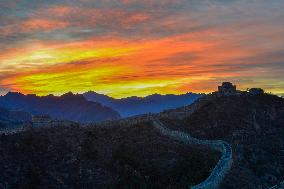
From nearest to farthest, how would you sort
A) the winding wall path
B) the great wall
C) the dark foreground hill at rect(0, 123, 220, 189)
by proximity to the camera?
1. the winding wall path
2. the great wall
3. the dark foreground hill at rect(0, 123, 220, 189)

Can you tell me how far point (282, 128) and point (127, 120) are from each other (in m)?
32.9

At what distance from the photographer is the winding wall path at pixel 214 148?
5628 cm

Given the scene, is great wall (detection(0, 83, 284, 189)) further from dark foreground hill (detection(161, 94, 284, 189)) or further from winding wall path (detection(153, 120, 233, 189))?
dark foreground hill (detection(161, 94, 284, 189))

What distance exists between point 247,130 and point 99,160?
32.9 meters

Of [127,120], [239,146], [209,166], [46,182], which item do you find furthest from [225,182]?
[127,120]

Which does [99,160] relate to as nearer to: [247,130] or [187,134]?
[187,134]

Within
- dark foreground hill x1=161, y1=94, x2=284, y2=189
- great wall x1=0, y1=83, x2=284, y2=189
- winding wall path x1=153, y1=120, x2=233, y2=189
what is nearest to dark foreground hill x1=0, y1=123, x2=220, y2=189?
winding wall path x1=153, y1=120, x2=233, y2=189

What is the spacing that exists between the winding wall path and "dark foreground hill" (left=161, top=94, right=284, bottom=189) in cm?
149

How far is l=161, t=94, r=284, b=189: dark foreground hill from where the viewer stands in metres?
67.9

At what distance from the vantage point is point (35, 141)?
74.3 meters

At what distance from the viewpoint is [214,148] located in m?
72.4

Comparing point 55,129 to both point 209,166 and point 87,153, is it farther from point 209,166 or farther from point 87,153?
point 209,166

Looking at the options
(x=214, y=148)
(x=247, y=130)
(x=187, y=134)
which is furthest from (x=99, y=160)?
(x=247, y=130)

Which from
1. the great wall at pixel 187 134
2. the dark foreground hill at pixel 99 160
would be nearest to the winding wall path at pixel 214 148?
the great wall at pixel 187 134
